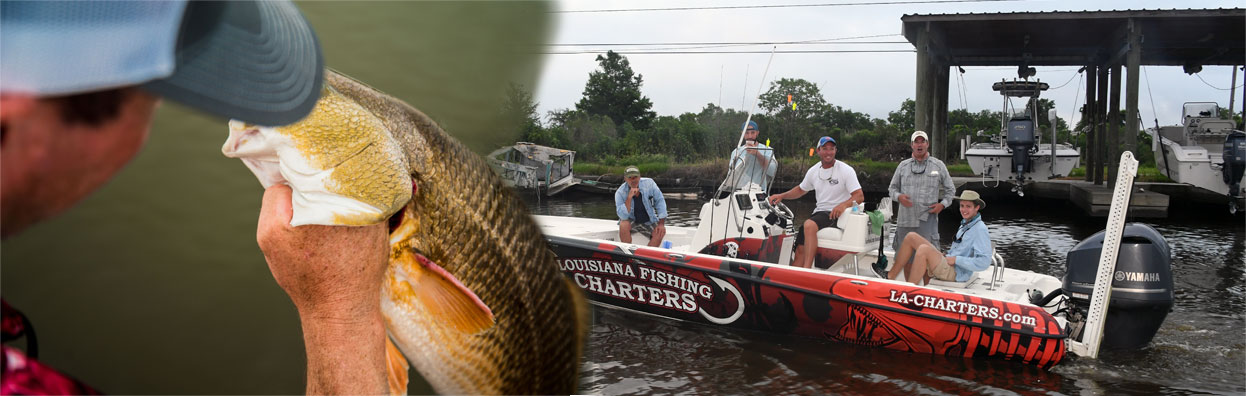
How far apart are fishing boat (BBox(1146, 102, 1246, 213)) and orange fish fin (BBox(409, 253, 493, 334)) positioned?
16.4 metres

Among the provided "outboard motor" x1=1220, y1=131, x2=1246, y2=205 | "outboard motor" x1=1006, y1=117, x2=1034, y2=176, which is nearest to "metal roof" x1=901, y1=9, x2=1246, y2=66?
"outboard motor" x1=1006, y1=117, x2=1034, y2=176

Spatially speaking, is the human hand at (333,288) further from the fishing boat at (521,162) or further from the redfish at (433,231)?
the fishing boat at (521,162)

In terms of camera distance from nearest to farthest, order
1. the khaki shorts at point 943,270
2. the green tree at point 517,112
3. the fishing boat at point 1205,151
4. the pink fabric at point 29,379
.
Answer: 1. the pink fabric at point 29,379
2. the green tree at point 517,112
3. the khaki shorts at point 943,270
4. the fishing boat at point 1205,151

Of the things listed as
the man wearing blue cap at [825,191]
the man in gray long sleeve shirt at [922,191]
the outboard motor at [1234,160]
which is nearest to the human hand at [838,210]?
the man wearing blue cap at [825,191]

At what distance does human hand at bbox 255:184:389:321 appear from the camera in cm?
79

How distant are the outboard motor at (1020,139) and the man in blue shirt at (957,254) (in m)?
11.1

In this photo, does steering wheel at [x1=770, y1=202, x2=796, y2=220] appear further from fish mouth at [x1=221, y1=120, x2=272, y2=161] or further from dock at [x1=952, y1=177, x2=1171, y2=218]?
dock at [x1=952, y1=177, x2=1171, y2=218]

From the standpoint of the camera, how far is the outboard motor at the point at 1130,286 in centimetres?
468

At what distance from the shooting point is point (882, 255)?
566cm

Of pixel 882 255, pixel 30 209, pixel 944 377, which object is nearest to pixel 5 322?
pixel 30 209

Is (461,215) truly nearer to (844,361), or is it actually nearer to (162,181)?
(162,181)

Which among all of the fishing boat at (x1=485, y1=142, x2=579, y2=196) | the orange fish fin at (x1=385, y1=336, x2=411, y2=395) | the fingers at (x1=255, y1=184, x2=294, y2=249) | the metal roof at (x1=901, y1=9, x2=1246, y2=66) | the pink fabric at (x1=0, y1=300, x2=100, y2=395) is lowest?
the orange fish fin at (x1=385, y1=336, x2=411, y2=395)

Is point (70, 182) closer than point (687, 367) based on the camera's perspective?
Yes

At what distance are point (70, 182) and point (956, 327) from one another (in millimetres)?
5314
